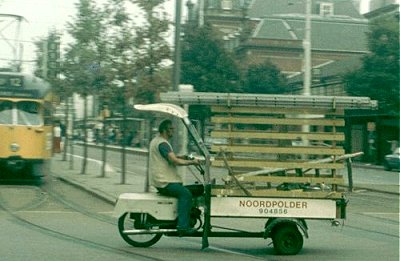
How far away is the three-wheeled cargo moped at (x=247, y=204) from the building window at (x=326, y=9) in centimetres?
8347

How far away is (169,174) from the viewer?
11812 mm

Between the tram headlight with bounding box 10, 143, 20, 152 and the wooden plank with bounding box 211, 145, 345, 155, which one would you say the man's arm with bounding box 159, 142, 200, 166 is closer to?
the wooden plank with bounding box 211, 145, 345, 155

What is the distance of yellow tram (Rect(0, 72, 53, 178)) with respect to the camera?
80.4 ft

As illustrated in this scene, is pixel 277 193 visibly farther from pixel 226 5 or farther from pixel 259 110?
pixel 226 5

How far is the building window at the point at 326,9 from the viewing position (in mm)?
93600

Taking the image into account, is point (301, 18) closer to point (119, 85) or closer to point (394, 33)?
point (394, 33)

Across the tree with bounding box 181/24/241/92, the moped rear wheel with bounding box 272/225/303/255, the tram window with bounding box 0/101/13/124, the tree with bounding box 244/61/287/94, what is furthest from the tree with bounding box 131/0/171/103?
the tree with bounding box 244/61/287/94

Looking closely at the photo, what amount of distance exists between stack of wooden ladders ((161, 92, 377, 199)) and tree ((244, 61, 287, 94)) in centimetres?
4115

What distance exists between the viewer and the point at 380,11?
238ft

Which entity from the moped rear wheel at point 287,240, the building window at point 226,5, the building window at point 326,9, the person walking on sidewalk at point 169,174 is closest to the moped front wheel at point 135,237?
the person walking on sidewalk at point 169,174

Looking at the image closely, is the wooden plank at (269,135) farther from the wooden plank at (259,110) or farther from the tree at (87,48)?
the tree at (87,48)

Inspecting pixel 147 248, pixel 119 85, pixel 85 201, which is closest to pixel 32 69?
pixel 119 85

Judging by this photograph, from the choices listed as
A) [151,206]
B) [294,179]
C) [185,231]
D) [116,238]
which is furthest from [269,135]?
[116,238]

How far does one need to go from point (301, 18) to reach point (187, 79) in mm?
32100
